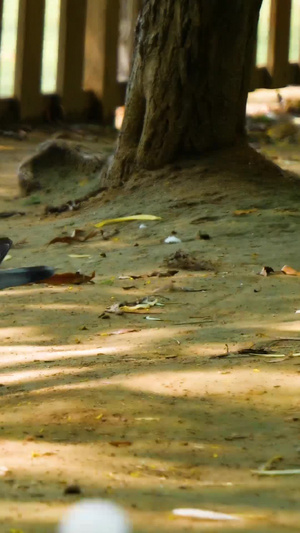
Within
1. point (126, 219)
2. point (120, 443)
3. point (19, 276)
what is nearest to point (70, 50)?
point (126, 219)

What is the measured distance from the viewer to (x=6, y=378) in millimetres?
3604

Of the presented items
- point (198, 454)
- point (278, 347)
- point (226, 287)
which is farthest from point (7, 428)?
point (226, 287)

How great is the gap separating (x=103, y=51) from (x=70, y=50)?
15.5 inches

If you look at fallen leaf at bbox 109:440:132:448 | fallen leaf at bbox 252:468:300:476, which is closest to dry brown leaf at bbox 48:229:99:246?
fallen leaf at bbox 109:440:132:448

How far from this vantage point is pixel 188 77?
7.09m

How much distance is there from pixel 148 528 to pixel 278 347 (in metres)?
1.81

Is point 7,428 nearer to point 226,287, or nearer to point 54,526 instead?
point 54,526

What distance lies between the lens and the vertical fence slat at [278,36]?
12602 mm

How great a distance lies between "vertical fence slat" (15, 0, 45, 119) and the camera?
10.7m

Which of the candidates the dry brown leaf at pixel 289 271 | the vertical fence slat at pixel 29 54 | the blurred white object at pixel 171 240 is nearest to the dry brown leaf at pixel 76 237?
the blurred white object at pixel 171 240

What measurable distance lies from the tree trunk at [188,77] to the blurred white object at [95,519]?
204 inches

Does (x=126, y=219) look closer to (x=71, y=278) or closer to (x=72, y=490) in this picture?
(x=71, y=278)

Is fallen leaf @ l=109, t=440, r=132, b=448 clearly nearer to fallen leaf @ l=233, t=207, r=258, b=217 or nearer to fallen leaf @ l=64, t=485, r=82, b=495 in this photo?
fallen leaf @ l=64, t=485, r=82, b=495

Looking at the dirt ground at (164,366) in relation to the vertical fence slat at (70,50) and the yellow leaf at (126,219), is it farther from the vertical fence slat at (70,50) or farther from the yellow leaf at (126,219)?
the vertical fence slat at (70,50)
